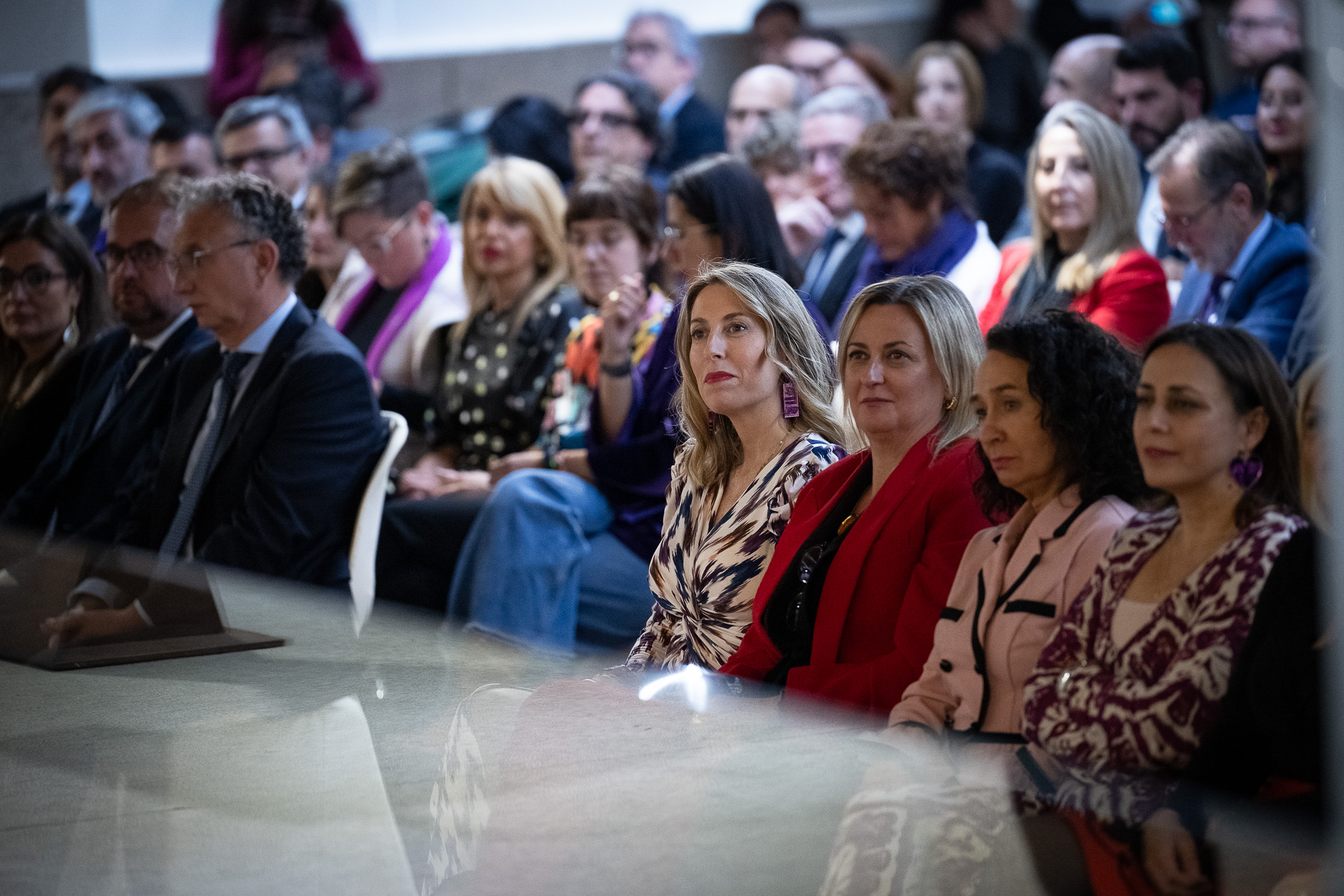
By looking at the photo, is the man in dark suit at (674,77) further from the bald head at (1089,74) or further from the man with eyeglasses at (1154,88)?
the man with eyeglasses at (1154,88)

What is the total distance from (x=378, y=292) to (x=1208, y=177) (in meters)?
2.56

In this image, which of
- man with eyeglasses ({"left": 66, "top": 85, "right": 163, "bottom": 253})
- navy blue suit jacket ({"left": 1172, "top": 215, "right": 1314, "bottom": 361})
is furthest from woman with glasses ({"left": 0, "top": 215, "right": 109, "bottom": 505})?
navy blue suit jacket ({"left": 1172, "top": 215, "right": 1314, "bottom": 361})

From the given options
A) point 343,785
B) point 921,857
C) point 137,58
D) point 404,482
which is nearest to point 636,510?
point 404,482

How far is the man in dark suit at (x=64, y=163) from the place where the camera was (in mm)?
5809

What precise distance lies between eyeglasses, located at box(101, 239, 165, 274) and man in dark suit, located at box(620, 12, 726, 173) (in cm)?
265

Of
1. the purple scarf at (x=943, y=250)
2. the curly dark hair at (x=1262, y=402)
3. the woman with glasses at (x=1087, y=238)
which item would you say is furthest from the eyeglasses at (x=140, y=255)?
the curly dark hair at (x=1262, y=402)

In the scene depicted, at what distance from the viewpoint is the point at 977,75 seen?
575cm

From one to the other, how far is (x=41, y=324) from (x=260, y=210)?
113 centimetres

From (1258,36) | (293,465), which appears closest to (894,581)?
(293,465)

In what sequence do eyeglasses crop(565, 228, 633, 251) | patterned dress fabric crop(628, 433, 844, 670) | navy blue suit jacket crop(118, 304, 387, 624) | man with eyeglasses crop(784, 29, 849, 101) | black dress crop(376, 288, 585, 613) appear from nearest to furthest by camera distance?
1. patterned dress fabric crop(628, 433, 844, 670)
2. navy blue suit jacket crop(118, 304, 387, 624)
3. black dress crop(376, 288, 585, 613)
4. eyeglasses crop(565, 228, 633, 251)
5. man with eyeglasses crop(784, 29, 849, 101)

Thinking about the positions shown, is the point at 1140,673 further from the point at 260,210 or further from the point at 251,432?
the point at 260,210

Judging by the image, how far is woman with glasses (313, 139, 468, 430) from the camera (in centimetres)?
446

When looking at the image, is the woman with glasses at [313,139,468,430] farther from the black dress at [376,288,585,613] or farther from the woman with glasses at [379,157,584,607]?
the black dress at [376,288,585,613]

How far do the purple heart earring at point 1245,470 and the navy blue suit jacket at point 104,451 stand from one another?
8.60 ft
